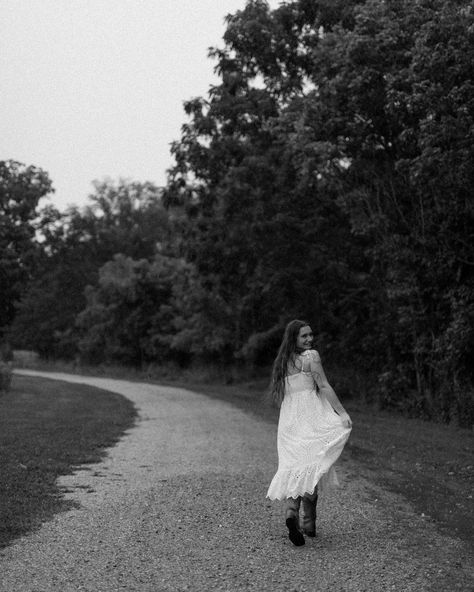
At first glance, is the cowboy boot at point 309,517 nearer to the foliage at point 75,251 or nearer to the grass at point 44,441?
the grass at point 44,441

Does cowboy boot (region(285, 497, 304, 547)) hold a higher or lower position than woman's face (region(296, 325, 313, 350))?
lower

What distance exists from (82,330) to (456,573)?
4975cm

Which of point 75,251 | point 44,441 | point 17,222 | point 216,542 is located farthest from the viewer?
point 75,251

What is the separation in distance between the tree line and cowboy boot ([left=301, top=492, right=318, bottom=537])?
353 inches

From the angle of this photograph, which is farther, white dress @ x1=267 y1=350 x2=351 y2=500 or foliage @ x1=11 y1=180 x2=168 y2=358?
foliage @ x1=11 y1=180 x2=168 y2=358

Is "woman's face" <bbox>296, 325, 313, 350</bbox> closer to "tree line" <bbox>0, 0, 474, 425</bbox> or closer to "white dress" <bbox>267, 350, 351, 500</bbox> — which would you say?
"white dress" <bbox>267, 350, 351, 500</bbox>

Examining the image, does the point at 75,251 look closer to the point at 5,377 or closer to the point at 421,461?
the point at 5,377

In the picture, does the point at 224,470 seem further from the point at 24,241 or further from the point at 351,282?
the point at 24,241

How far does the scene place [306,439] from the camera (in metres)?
6.62

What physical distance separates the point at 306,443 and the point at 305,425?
17cm

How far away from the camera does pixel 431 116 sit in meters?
13.6

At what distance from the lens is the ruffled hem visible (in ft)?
20.9

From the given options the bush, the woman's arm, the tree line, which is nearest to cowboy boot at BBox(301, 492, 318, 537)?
the woman's arm

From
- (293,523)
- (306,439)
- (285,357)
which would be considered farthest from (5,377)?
(293,523)
